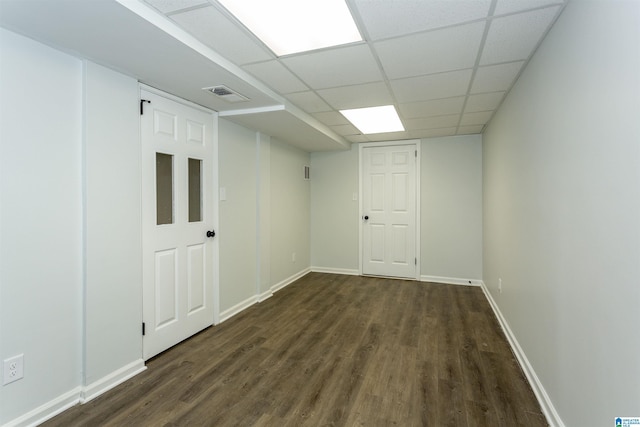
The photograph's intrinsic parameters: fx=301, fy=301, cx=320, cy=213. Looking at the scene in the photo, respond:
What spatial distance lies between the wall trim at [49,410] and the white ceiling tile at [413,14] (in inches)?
114

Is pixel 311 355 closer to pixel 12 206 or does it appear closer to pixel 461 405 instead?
pixel 461 405

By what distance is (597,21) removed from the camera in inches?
50.6

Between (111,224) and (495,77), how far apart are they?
3.18 m

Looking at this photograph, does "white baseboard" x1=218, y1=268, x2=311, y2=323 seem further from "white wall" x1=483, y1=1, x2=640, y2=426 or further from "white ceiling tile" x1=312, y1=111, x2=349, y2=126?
"white wall" x1=483, y1=1, x2=640, y2=426

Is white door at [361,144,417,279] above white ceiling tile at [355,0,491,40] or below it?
below

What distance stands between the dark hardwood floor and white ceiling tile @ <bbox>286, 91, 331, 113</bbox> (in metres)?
2.33

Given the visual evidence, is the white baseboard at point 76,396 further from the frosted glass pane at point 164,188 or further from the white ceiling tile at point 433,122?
the white ceiling tile at point 433,122

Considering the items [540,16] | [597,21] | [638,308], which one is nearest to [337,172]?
[540,16]

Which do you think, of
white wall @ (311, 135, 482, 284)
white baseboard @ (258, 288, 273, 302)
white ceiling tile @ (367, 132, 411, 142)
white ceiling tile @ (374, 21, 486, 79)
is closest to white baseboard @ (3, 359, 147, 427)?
white baseboard @ (258, 288, 273, 302)

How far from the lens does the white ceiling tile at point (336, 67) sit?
2.09 metres

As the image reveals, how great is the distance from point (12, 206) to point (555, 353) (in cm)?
318

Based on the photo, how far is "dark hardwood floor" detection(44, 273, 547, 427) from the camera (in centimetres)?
182

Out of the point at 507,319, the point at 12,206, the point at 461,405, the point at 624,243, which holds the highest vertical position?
the point at 12,206

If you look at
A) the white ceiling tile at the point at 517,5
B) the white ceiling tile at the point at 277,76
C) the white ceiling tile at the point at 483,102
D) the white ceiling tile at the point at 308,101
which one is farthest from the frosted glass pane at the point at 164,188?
the white ceiling tile at the point at 483,102
